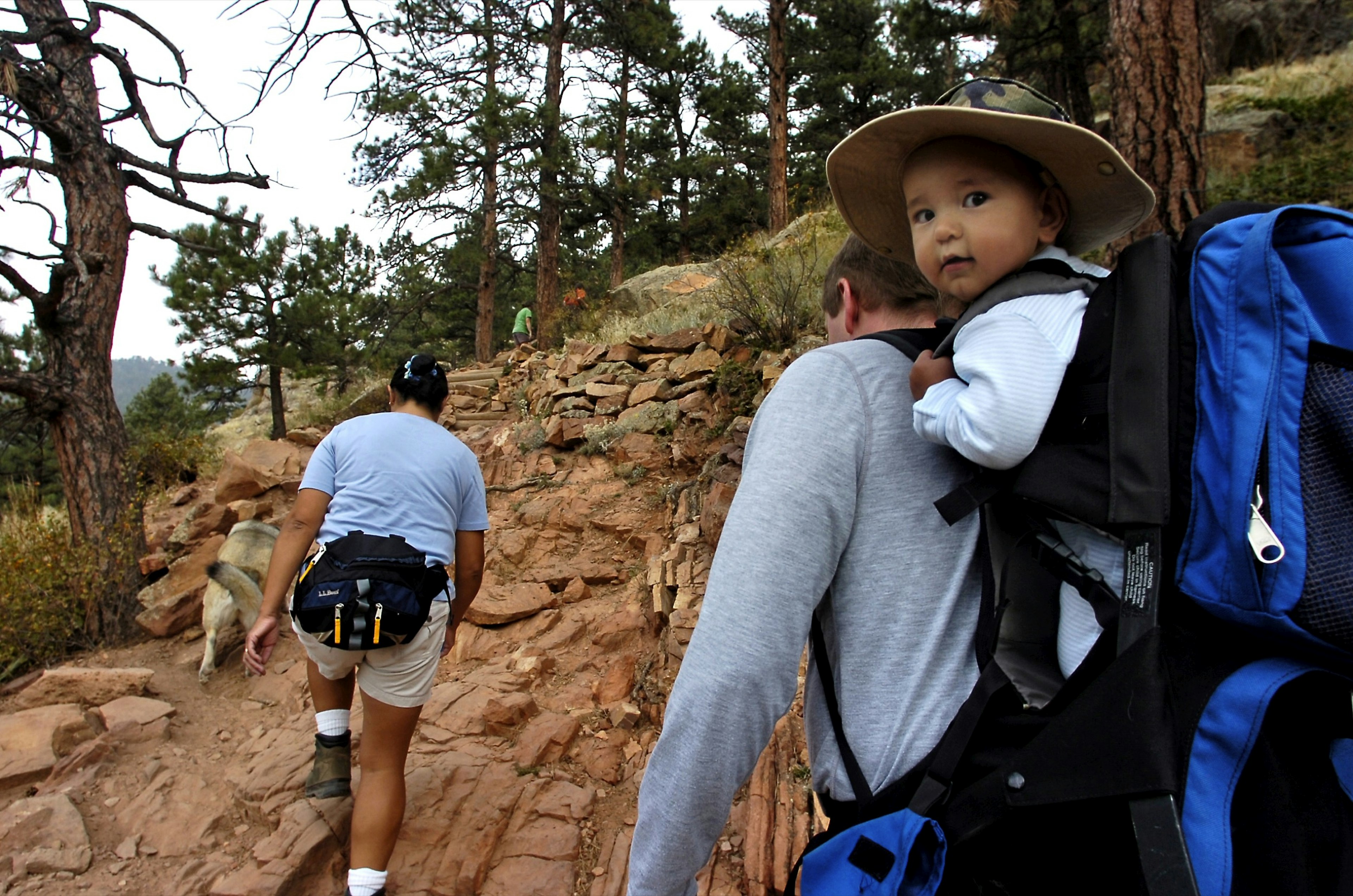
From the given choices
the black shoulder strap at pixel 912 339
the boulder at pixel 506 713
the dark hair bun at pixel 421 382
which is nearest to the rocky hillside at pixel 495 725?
the boulder at pixel 506 713

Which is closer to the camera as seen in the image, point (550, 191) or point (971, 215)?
point (971, 215)

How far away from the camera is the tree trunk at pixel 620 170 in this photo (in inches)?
655

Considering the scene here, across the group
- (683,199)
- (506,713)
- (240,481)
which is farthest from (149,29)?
(683,199)

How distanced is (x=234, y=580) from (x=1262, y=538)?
6632 millimetres

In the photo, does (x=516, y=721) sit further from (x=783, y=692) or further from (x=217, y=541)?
(x=217, y=541)

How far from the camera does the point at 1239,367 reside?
2.76 feet

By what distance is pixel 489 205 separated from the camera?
52.0 ft

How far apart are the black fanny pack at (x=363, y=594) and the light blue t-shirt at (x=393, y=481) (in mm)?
85

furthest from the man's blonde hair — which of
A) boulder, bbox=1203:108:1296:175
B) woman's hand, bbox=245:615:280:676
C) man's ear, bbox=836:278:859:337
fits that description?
boulder, bbox=1203:108:1296:175

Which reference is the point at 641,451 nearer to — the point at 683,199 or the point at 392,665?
the point at 392,665

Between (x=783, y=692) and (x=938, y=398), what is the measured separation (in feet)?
1.60

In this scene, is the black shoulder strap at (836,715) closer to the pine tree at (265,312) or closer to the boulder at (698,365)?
the boulder at (698,365)

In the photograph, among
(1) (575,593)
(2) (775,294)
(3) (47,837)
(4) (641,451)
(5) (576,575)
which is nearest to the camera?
(3) (47,837)

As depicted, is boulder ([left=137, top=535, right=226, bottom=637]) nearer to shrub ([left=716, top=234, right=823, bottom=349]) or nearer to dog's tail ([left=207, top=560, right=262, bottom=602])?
dog's tail ([left=207, top=560, right=262, bottom=602])
